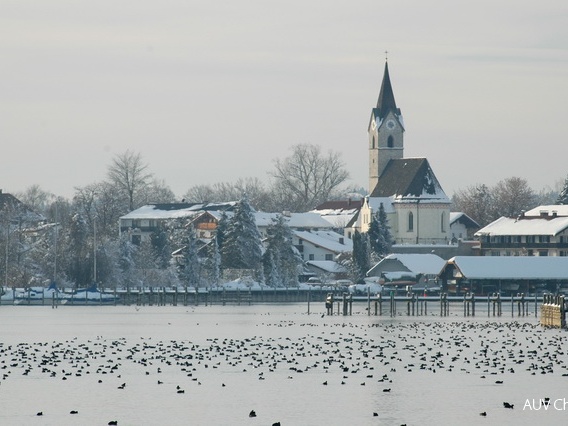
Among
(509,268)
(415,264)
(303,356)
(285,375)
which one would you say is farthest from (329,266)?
(285,375)

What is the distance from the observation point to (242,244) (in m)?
158

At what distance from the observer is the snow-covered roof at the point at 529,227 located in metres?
177

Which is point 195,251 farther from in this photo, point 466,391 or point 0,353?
point 466,391

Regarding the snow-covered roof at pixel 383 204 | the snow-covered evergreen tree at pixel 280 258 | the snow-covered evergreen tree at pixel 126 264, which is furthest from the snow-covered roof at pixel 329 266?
the snow-covered evergreen tree at pixel 126 264

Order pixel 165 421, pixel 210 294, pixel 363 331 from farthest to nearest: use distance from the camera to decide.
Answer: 1. pixel 210 294
2. pixel 363 331
3. pixel 165 421

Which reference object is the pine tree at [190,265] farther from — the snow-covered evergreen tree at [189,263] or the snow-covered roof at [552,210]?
the snow-covered roof at [552,210]

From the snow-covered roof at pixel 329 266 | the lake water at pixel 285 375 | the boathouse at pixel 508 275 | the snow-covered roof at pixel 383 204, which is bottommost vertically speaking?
the lake water at pixel 285 375

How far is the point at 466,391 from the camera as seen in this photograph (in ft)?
171

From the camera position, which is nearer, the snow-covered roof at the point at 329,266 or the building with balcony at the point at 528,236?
the building with balcony at the point at 528,236

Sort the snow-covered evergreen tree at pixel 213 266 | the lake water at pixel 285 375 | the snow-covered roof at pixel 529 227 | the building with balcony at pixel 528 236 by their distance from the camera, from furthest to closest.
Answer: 1. the snow-covered roof at pixel 529 227
2. the building with balcony at pixel 528 236
3. the snow-covered evergreen tree at pixel 213 266
4. the lake water at pixel 285 375

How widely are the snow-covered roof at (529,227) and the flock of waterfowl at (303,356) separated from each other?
89899mm

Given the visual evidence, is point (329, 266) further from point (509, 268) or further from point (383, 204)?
point (509, 268)

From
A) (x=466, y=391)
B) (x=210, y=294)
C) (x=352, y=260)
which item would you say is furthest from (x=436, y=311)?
(x=466, y=391)

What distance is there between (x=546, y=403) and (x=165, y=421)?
1159 cm
